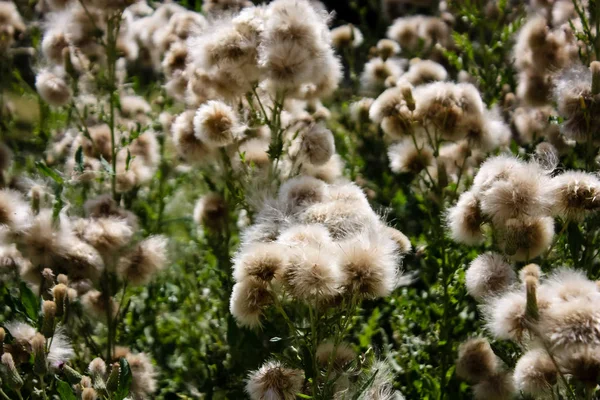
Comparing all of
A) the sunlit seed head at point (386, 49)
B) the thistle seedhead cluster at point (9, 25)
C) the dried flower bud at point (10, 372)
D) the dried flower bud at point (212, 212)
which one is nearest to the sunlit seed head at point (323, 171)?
the dried flower bud at point (212, 212)

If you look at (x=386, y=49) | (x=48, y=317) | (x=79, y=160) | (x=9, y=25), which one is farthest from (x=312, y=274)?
(x=9, y=25)

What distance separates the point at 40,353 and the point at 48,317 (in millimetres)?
92

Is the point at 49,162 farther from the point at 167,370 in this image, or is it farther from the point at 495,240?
the point at 495,240

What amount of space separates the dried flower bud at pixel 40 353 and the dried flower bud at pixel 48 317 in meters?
0.03

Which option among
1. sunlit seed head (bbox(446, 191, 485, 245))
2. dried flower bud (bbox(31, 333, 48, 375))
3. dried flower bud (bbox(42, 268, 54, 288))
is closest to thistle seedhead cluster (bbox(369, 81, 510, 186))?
sunlit seed head (bbox(446, 191, 485, 245))

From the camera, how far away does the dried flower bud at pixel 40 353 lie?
1810mm

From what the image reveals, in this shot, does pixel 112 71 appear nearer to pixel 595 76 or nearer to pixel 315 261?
pixel 315 261

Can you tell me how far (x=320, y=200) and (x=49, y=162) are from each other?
1.87 metres

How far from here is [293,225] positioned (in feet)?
6.66

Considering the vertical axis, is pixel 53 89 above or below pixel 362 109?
above

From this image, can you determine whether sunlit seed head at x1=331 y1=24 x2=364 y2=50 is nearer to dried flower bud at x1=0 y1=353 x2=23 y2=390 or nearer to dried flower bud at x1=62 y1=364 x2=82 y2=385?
dried flower bud at x1=62 y1=364 x2=82 y2=385

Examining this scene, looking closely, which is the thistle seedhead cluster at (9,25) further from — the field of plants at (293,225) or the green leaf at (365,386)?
the green leaf at (365,386)

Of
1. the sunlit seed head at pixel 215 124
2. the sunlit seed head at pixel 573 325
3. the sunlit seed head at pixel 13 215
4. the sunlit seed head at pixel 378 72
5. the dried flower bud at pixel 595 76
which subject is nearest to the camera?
the sunlit seed head at pixel 573 325

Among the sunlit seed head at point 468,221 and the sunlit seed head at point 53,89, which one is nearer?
the sunlit seed head at point 468,221
